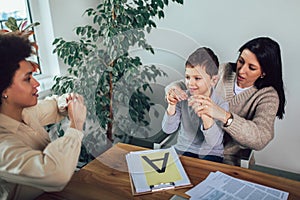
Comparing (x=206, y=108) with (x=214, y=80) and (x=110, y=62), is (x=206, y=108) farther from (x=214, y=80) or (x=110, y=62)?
(x=110, y=62)

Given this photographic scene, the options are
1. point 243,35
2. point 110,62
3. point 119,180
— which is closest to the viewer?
point 119,180

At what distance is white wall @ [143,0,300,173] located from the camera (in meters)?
1.93

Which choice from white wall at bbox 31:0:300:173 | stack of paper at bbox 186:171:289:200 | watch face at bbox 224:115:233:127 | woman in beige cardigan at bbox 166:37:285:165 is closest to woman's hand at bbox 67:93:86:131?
stack of paper at bbox 186:171:289:200

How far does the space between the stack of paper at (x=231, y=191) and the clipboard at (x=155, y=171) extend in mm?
63

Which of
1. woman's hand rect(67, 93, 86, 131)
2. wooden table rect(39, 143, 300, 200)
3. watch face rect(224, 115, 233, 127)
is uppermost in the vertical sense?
woman's hand rect(67, 93, 86, 131)

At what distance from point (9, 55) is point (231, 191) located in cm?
95

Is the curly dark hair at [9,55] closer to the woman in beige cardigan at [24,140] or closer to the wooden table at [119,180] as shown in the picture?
the woman in beige cardigan at [24,140]

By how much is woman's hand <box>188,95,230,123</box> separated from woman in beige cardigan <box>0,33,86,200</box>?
806 millimetres

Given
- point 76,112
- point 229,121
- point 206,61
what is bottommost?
point 229,121

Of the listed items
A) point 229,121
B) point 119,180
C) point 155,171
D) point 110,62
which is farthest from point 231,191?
point 110,62

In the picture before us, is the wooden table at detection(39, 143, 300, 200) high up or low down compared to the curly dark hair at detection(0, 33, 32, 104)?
down

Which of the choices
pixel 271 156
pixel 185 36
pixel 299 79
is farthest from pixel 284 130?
pixel 185 36

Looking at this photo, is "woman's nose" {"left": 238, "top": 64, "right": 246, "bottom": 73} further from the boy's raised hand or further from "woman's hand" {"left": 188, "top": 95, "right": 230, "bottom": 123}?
the boy's raised hand

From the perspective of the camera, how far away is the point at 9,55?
99cm
